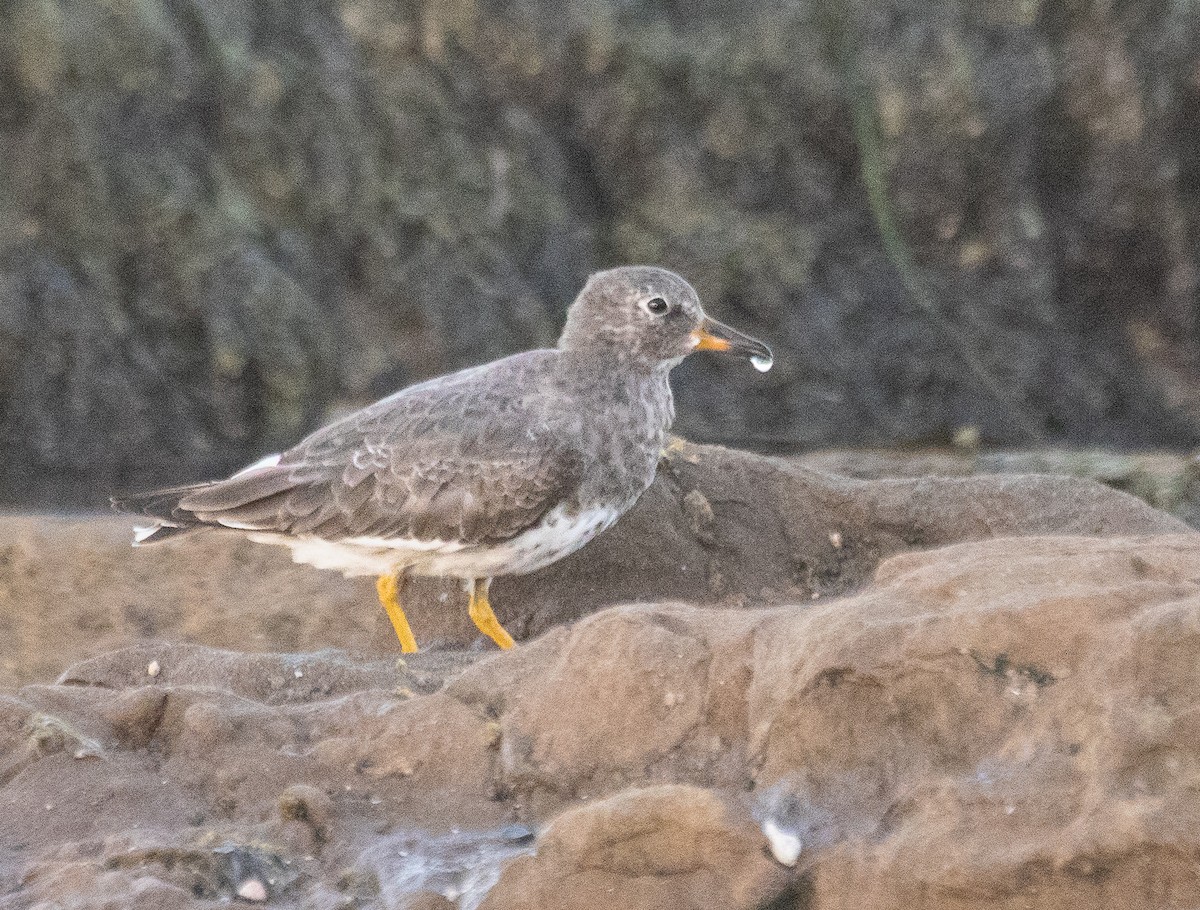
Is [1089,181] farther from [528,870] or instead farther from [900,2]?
[528,870]

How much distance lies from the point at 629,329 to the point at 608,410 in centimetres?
46

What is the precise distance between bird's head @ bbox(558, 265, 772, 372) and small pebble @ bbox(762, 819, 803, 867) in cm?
347

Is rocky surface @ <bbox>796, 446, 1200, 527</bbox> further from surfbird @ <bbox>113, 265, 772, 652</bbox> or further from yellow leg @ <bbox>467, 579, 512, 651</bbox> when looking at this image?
yellow leg @ <bbox>467, 579, 512, 651</bbox>

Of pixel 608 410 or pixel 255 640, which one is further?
pixel 255 640

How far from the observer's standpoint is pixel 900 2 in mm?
11852

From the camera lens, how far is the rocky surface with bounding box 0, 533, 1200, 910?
3508 mm

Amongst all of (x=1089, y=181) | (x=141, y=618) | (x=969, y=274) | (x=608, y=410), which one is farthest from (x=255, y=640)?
(x=1089, y=181)

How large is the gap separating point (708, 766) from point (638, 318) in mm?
3185

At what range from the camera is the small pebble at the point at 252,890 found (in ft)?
12.9

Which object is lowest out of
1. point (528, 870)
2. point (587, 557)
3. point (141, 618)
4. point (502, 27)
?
point (141, 618)

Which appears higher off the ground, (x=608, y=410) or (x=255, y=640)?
(x=608, y=410)

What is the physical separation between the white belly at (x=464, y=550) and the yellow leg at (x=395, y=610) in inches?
1.8

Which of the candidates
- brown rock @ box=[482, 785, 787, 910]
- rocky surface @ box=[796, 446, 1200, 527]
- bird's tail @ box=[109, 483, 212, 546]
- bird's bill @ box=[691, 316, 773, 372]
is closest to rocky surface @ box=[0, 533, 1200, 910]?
brown rock @ box=[482, 785, 787, 910]

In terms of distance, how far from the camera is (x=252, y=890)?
3939 millimetres
